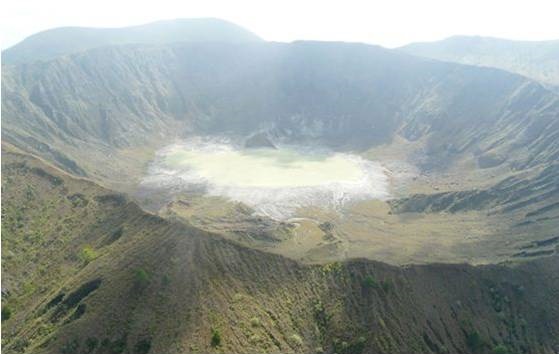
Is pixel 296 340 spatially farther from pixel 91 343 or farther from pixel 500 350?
pixel 500 350

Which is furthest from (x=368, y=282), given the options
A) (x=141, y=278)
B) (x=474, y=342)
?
(x=141, y=278)

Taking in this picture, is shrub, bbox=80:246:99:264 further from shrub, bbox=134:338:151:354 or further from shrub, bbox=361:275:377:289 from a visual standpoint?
shrub, bbox=361:275:377:289

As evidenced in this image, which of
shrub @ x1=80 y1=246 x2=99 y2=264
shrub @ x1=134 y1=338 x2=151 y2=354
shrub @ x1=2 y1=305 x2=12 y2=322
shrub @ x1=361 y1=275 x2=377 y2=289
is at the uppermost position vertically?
shrub @ x1=134 y1=338 x2=151 y2=354

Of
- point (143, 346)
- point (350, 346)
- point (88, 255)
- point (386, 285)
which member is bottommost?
point (350, 346)

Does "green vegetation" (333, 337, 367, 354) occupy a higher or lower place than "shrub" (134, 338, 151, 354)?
Result: lower

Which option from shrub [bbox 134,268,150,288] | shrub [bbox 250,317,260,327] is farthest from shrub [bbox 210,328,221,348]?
shrub [bbox 134,268,150,288]

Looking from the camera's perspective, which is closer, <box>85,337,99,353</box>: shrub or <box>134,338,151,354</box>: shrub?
<box>134,338,151,354</box>: shrub

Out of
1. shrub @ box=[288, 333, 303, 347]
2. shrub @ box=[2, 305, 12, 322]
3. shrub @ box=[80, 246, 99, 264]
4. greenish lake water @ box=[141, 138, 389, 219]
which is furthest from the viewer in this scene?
greenish lake water @ box=[141, 138, 389, 219]

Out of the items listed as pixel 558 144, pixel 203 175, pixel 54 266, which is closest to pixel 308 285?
pixel 54 266

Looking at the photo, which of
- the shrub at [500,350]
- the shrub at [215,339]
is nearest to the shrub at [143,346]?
the shrub at [215,339]
